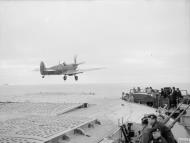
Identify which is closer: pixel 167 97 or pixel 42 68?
pixel 167 97

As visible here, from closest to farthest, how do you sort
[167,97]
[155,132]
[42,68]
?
[155,132] → [167,97] → [42,68]

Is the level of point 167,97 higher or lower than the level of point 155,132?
higher

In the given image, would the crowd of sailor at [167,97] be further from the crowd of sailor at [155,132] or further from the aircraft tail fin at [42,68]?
the crowd of sailor at [155,132]

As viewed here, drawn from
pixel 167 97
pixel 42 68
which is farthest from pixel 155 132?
pixel 42 68

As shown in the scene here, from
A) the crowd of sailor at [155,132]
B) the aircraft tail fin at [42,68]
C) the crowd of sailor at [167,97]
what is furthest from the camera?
the aircraft tail fin at [42,68]

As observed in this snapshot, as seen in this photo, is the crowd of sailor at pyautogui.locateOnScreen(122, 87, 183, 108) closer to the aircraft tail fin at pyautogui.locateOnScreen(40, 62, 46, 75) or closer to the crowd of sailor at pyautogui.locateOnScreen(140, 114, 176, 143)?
the aircraft tail fin at pyautogui.locateOnScreen(40, 62, 46, 75)

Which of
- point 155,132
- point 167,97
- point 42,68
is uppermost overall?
point 42,68

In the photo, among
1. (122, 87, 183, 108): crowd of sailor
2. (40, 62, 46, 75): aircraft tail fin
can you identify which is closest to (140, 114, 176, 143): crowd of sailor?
(122, 87, 183, 108): crowd of sailor

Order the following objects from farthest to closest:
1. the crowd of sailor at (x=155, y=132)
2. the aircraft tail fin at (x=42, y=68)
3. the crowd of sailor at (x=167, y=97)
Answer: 1. the aircraft tail fin at (x=42, y=68)
2. the crowd of sailor at (x=167, y=97)
3. the crowd of sailor at (x=155, y=132)

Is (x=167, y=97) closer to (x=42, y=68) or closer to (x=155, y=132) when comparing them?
(x=155, y=132)

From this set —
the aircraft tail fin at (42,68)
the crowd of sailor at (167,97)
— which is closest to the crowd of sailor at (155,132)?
the crowd of sailor at (167,97)

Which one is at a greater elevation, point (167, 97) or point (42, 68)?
point (42, 68)

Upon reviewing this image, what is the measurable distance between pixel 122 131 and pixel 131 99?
16.0 metres

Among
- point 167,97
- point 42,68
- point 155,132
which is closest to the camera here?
point 155,132
